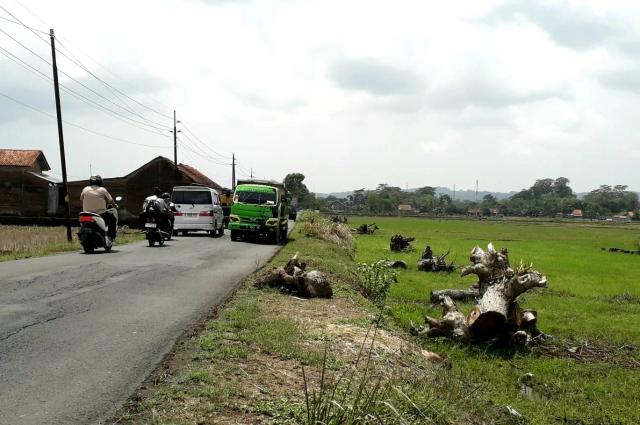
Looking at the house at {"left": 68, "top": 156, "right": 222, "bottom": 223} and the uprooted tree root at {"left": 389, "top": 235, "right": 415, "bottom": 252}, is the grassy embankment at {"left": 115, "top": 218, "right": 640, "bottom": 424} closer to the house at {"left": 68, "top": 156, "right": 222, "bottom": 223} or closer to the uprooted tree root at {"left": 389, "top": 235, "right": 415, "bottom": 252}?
the uprooted tree root at {"left": 389, "top": 235, "right": 415, "bottom": 252}

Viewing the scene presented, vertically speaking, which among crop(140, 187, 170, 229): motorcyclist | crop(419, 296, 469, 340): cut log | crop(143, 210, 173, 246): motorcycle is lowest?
crop(419, 296, 469, 340): cut log

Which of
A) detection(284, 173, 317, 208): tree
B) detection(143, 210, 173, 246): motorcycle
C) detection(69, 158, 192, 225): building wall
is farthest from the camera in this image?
detection(284, 173, 317, 208): tree

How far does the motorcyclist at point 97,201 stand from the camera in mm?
13906

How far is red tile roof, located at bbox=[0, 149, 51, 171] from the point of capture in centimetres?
4944

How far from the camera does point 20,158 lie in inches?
1982

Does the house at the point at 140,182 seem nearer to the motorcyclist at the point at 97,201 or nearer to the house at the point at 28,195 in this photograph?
the house at the point at 28,195

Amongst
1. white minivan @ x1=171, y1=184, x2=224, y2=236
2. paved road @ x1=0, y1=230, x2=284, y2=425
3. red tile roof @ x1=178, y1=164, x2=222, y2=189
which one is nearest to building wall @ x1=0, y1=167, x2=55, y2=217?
red tile roof @ x1=178, y1=164, x2=222, y2=189

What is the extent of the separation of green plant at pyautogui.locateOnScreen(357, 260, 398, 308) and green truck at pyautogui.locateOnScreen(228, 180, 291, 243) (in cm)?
872

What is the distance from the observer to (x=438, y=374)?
6488 millimetres

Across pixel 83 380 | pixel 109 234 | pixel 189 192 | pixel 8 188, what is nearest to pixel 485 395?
pixel 83 380

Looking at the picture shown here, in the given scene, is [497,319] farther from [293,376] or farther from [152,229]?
[152,229]

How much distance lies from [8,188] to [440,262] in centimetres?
4090

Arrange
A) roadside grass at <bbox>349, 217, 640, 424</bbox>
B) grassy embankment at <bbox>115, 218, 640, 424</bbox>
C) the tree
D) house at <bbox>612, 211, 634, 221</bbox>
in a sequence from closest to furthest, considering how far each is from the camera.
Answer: grassy embankment at <bbox>115, 218, 640, 424</bbox> → roadside grass at <bbox>349, 217, 640, 424</bbox> → the tree → house at <bbox>612, 211, 634, 221</bbox>

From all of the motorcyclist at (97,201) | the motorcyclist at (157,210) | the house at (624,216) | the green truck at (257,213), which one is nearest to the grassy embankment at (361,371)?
the motorcyclist at (97,201)
